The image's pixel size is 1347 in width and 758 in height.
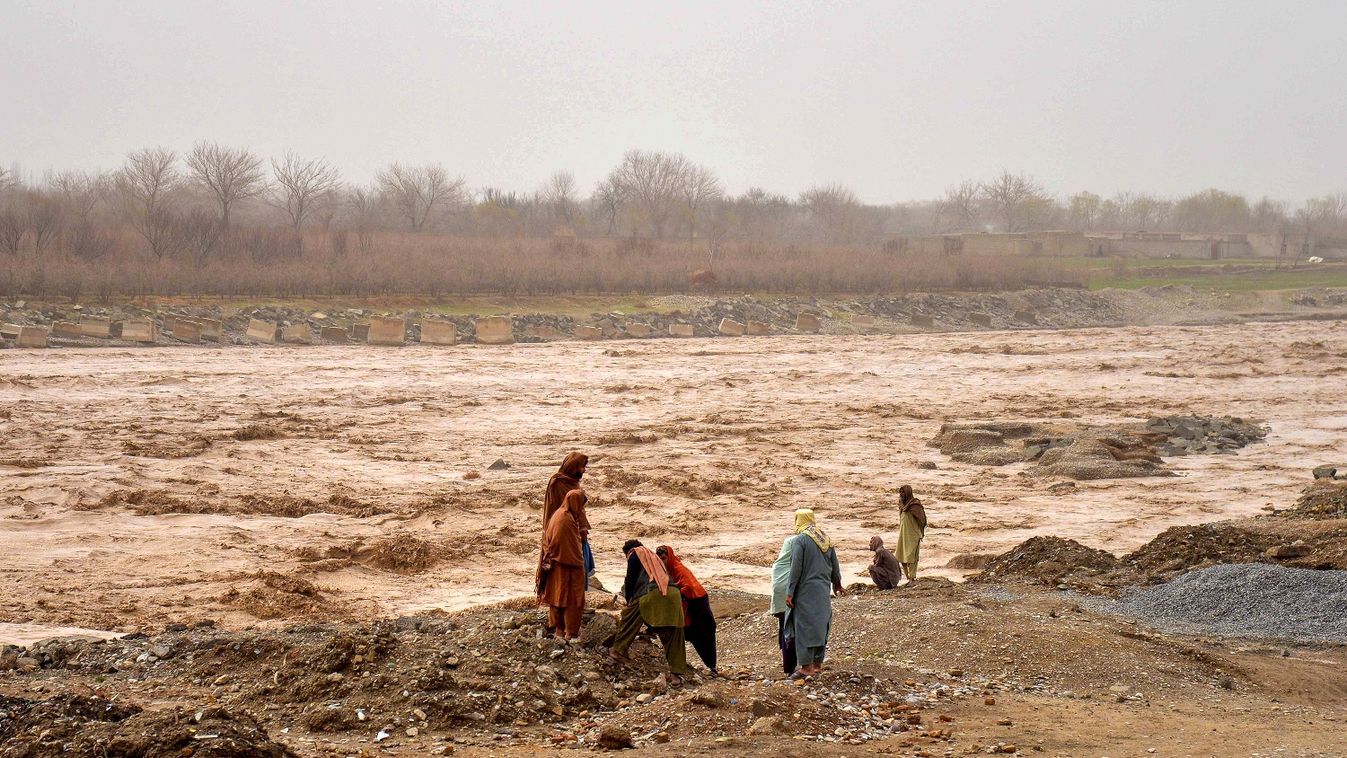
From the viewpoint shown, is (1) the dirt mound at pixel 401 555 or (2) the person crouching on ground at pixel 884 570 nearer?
(2) the person crouching on ground at pixel 884 570

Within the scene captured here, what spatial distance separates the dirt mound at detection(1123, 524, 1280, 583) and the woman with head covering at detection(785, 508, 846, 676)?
462 cm

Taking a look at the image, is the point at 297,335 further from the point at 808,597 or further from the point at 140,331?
the point at 808,597

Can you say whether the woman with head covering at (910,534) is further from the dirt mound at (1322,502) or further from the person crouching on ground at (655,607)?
the dirt mound at (1322,502)

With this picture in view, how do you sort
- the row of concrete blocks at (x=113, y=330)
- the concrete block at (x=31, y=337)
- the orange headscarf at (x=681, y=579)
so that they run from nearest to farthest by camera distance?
the orange headscarf at (x=681, y=579) < the concrete block at (x=31, y=337) < the row of concrete blocks at (x=113, y=330)

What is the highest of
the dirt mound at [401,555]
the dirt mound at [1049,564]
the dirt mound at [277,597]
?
the dirt mound at [1049,564]

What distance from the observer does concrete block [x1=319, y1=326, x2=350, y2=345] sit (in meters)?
34.9

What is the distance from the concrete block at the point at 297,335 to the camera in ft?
112

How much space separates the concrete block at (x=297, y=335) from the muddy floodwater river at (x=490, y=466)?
5.67 feet

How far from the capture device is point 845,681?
7156 mm

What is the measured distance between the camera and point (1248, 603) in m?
9.78

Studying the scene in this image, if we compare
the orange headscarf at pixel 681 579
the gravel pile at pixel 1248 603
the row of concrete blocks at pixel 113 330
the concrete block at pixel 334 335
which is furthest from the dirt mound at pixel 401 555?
the concrete block at pixel 334 335

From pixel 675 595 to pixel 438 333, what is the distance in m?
29.7

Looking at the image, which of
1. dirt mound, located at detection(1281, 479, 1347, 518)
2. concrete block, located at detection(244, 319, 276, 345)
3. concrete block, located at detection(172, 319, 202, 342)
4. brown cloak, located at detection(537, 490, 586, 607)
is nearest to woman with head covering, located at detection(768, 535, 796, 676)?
brown cloak, located at detection(537, 490, 586, 607)

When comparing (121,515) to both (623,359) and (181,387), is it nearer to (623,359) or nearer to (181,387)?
(181,387)
